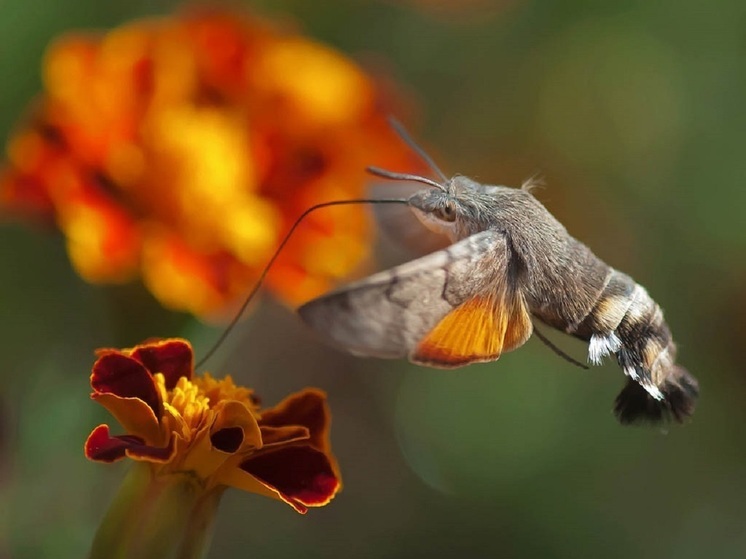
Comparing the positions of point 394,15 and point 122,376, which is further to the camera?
point 394,15

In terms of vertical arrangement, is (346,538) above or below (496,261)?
below

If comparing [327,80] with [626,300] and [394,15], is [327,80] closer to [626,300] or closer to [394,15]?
[626,300]

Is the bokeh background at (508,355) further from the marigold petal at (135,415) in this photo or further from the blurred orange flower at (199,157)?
the marigold petal at (135,415)

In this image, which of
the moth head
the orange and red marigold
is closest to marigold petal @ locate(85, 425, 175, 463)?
the orange and red marigold

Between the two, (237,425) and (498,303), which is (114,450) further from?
(498,303)

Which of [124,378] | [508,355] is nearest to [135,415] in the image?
[124,378]

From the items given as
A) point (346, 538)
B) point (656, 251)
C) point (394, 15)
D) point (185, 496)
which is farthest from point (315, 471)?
point (394, 15)
